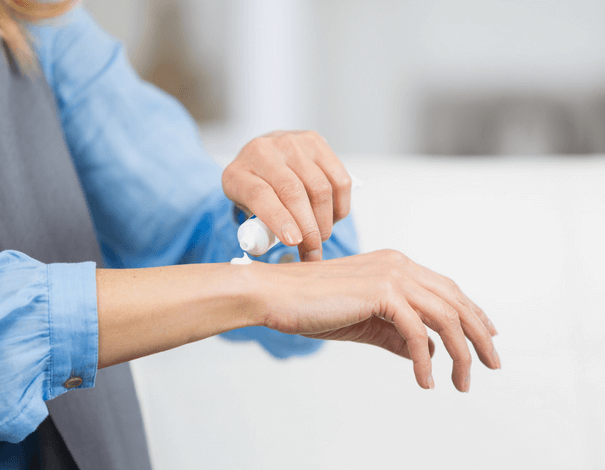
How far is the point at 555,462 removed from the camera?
845 mm

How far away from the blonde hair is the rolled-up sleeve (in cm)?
29

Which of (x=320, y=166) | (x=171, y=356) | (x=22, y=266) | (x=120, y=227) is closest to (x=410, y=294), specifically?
(x=320, y=166)

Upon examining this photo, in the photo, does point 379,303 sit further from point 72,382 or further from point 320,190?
point 72,382

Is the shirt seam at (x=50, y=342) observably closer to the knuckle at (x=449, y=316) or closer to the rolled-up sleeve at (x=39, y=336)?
the rolled-up sleeve at (x=39, y=336)

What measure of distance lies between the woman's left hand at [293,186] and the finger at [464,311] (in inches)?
3.9

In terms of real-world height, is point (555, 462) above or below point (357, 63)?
below

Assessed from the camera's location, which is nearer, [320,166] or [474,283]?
[320,166]

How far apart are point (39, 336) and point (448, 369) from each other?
73 centimetres

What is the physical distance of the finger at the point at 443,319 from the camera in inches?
15.5

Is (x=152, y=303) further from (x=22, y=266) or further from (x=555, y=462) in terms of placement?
(x=555, y=462)

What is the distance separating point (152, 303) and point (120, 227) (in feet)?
1.00


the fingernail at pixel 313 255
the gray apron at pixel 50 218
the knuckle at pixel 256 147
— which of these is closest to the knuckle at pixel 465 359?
the fingernail at pixel 313 255

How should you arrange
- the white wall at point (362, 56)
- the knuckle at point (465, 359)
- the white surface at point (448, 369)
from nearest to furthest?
the knuckle at point (465, 359), the white surface at point (448, 369), the white wall at point (362, 56)

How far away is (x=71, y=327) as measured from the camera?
0.32 meters
